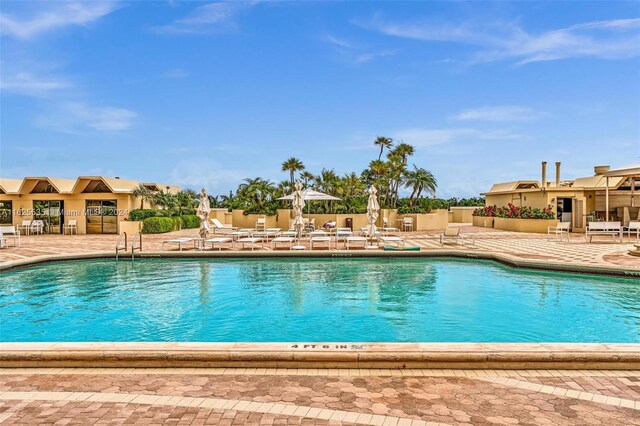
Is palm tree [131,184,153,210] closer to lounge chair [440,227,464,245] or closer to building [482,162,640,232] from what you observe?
lounge chair [440,227,464,245]

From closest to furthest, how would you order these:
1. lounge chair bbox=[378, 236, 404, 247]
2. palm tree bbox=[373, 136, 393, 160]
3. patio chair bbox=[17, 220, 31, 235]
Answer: lounge chair bbox=[378, 236, 404, 247] → patio chair bbox=[17, 220, 31, 235] → palm tree bbox=[373, 136, 393, 160]

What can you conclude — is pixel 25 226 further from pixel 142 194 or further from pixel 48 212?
pixel 142 194

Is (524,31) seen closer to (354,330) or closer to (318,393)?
(354,330)

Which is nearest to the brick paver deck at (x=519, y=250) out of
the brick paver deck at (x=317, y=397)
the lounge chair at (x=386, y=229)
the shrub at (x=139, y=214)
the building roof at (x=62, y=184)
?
the lounge chair at (x=386, y=229)

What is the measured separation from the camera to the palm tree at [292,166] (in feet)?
107

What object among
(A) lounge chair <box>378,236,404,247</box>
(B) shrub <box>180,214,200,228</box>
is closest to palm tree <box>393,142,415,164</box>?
(B) shrub <box>180,214,200,228</box>

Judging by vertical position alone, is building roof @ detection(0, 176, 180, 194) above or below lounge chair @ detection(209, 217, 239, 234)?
above

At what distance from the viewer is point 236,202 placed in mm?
27391

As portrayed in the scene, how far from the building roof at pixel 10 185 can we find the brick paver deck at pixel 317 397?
2349cm

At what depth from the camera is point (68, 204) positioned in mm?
23672

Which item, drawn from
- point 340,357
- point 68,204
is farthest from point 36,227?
point 340,357

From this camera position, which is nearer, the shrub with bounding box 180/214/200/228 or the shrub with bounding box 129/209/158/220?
the shrub with bounding box 129/209/158/220

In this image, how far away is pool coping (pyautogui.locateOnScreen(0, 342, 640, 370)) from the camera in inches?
172

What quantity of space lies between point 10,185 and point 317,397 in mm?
26922
